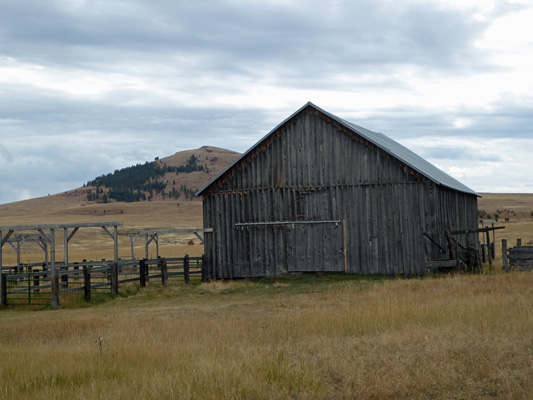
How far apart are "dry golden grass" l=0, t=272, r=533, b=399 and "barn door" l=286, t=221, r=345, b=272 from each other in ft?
33.1

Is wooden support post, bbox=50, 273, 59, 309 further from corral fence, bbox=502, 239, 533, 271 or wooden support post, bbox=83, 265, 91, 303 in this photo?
corral fence, bbox=502, 239, 533, 271

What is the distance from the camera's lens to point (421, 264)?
24406mm

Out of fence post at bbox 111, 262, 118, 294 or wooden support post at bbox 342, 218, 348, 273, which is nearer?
fence post at bbox 111, 262, 118, 294

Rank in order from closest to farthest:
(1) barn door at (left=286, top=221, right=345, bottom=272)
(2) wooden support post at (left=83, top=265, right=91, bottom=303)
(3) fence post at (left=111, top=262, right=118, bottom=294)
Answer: (2) wooden support post at (left=83, top=265, right=91, bottom=303) < (3) fence post at (left=111, top=262, right=118, bottom=294) < (1) barn door at (left=286, top=221, right=345, bottom=272)

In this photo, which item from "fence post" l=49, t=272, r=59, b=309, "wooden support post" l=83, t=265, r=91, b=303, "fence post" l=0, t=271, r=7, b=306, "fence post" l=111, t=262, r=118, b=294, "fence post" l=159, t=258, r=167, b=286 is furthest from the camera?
"fence post" l=159, t=258, r=167, b=286

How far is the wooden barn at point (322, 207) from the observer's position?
24.7 metres

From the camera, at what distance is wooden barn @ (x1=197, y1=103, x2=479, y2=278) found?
24.7 meters

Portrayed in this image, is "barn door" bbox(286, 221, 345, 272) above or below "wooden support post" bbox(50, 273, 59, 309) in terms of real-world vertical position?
above

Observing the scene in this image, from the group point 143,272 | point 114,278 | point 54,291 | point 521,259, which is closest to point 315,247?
point 143,272

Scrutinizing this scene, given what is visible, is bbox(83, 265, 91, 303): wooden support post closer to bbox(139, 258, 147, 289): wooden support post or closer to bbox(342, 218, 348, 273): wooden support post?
bbox(139, 258, 147, 289): wooden support post

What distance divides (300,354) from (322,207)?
17433 mm

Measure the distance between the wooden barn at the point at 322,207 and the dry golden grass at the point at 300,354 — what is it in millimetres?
9346

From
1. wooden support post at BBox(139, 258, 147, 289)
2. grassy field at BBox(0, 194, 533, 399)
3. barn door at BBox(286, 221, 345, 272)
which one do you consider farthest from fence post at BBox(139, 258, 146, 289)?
grassy field at BBox(0, 194, 533, 399)

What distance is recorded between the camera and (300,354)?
28.3ft
